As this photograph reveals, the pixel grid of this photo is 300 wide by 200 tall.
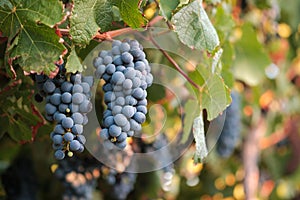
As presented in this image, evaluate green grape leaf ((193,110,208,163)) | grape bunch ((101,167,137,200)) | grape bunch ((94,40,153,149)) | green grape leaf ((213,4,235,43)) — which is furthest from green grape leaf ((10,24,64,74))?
grape bunch ((101,167,137,200))

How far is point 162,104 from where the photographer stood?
1.90m

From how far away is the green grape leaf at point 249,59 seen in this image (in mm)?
2092

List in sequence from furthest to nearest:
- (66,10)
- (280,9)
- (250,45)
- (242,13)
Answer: (280,9), (242,13), (250,45), (66,10)

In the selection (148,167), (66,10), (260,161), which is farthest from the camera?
(260,161)

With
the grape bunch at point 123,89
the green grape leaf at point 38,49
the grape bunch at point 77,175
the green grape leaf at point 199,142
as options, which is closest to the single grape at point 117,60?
the grape bunch at point 123,89

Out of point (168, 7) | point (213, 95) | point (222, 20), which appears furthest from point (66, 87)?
point (222, 20)

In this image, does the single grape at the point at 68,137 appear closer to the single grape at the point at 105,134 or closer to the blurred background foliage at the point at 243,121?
the single grape at the point at 105,134

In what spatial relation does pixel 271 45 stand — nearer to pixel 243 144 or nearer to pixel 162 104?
pixel 243 144

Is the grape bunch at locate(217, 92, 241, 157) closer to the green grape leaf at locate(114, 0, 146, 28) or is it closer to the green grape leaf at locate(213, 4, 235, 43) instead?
the green grape leaf at locate(213, 4, 235, 43)

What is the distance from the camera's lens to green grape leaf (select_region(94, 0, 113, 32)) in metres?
1.06

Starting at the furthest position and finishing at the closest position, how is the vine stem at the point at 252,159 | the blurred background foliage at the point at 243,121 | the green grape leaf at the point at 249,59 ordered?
the vine stem at the point at 252,159, the green grape leaf at the point at 249,59, the blurred background foliage at the point at 243,121

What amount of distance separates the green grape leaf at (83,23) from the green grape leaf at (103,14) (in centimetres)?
1

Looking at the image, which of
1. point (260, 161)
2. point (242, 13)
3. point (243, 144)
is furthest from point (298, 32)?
point (260, 161)

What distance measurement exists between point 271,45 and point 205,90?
142 cm
